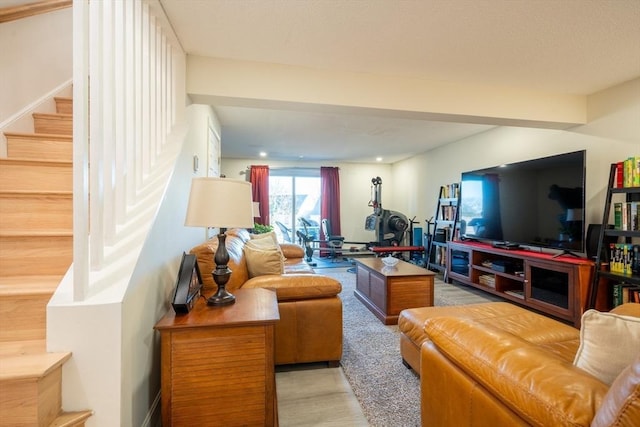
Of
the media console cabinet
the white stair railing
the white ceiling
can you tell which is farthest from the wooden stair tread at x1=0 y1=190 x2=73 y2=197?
the media console cabinet

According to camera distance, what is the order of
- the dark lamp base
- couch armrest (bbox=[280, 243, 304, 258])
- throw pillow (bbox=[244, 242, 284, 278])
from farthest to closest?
couch armrest (bbox=[280, 243, 304, 258]) → throw pillow (bbox=[244, 242, 284, 278]) → the dark lamp base

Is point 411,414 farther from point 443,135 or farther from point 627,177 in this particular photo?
point 443,135

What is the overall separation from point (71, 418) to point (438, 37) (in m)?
2.78

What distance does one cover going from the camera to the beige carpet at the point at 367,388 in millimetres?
1556

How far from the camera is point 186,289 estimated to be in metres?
1.43

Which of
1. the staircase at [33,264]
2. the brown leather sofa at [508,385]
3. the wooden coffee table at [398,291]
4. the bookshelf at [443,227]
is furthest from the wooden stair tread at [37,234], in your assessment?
the bookshelf at [443,227]

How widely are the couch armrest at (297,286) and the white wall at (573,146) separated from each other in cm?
295

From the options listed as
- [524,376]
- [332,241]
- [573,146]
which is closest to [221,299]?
[524,376]

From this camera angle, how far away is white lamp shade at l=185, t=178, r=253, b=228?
142cm

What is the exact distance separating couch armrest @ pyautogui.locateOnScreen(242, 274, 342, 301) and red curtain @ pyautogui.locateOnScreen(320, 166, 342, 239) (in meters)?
5.13

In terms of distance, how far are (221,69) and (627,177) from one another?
360cm

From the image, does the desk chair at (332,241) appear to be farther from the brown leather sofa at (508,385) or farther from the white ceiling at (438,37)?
the brown leather sofa at (508,385)

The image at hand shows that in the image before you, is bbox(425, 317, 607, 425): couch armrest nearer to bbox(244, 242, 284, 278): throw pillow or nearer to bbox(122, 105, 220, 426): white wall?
bbox(122, 105, 220, 426): white wall

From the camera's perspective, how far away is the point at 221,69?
2.35 m
